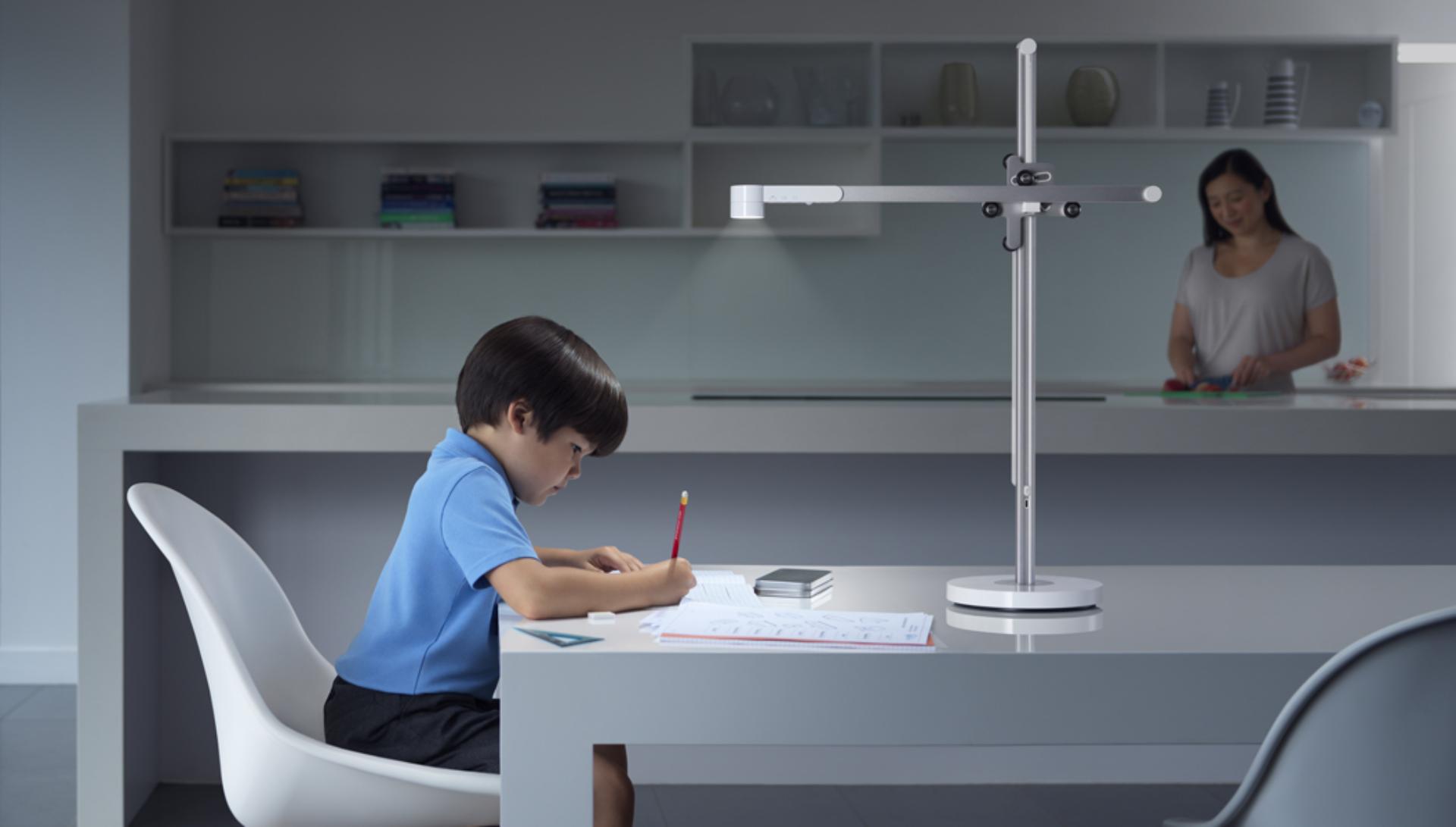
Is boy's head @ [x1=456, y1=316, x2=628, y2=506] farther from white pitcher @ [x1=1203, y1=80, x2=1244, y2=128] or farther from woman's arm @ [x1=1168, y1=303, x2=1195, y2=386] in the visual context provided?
white pitcher @ [x1=1203, y1=80, x2=1244, y2=128]

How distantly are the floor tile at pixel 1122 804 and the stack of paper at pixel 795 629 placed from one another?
64.5 inches

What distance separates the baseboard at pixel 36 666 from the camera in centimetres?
416

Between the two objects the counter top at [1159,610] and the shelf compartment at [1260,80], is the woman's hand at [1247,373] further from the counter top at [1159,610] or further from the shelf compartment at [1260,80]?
the counter top at [1159,610]

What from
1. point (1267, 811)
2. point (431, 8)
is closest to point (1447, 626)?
point (1267, 811)

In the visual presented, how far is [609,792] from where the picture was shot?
1379mm

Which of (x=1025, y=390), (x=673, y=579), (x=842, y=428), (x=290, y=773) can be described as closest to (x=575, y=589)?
(x=673, y=579)

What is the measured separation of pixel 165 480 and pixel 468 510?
161 cm

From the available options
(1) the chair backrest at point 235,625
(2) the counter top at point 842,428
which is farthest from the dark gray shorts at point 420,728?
(2) the counter top at point 842,428

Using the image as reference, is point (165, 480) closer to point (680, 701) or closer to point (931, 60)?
point (680, 701)

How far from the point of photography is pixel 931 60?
486 cm

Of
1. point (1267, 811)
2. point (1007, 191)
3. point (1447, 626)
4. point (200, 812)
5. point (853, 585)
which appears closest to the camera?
point (1447, 626)

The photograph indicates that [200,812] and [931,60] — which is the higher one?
[931,60]

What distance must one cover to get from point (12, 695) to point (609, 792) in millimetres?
3255

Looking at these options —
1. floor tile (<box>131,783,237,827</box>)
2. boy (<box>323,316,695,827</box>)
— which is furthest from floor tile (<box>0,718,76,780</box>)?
boy (<box>323,316,695,827</box>)
